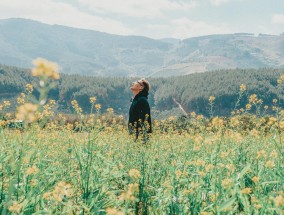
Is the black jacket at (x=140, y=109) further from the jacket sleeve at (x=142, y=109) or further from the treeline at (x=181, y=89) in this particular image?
the treeline at (x=181, y=89)

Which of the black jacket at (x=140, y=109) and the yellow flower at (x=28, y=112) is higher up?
the yellow flower at (x=28, y=112)

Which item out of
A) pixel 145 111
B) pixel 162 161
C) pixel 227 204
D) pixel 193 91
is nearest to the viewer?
pixel 227 204

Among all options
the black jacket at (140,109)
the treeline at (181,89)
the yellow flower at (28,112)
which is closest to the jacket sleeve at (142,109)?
the black jacket at (140,109)

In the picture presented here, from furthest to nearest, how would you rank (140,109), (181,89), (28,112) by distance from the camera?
(181,89) → (140,109) → (28,112)

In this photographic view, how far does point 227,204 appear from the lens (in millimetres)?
2443

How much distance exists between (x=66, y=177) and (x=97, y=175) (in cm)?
47

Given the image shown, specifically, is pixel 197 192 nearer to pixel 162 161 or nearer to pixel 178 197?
pixel 178 197

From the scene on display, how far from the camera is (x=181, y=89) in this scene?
593ft

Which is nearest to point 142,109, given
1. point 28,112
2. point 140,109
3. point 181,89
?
point 140,109

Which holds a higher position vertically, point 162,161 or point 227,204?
point 227,204

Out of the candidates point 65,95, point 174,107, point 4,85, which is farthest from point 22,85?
point 174,107

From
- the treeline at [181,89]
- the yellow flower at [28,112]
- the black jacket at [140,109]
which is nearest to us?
the yellow flower at [28,112]

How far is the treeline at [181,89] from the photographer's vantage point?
160 meters

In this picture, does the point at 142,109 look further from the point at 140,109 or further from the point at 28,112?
the point at 28,112
